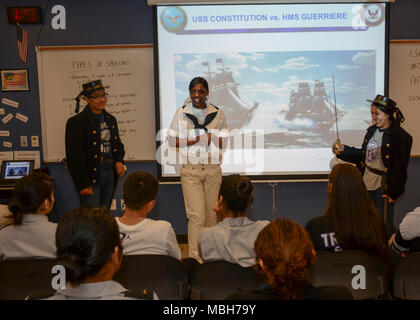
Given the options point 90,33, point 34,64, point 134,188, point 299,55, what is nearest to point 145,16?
point 90,33

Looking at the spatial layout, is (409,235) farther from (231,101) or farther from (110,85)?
(110,85)

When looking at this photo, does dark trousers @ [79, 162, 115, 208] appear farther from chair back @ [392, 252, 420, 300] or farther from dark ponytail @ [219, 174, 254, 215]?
chair back @ [392, 252, 420, 300]

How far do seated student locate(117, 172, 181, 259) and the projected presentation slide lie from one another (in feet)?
7.26

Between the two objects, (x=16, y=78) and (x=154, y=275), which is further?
(x=16, y=78)

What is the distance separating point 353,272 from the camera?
1.76 meters

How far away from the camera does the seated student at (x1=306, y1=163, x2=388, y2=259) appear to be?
76.2 inches

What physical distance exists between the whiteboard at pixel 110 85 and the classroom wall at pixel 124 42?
93 mm

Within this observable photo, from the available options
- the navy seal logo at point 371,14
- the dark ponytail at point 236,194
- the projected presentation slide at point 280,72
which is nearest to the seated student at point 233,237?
the dark ponytail at point 236,194

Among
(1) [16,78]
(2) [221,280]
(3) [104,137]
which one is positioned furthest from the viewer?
(1) [16,78]

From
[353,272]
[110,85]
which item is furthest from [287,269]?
[110,85]

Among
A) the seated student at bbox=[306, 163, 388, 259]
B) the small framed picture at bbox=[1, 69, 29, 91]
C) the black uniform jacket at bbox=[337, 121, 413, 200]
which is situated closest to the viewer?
the seated student at bbox=[306, 163, 388, 259]

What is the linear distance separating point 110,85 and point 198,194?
5.24 ft

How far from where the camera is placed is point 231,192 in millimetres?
2164

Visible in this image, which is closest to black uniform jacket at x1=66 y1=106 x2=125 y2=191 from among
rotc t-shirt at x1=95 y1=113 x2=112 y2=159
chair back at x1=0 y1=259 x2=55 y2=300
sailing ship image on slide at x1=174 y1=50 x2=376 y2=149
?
rotc t-shirt at x1=95 y1=113 x2=112 y2=159
